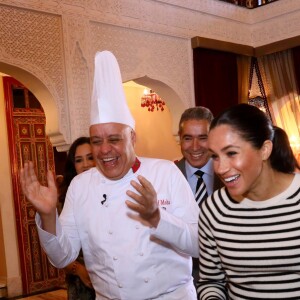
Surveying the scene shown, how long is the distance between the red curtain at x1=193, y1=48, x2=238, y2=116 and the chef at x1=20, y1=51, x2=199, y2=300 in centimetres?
341

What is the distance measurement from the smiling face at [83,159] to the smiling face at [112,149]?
91 centimetres

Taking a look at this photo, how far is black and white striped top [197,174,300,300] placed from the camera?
1368 millimetres

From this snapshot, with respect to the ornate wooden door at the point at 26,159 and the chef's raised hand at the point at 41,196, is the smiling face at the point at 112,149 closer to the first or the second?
the chef's raised hand at the point at 41,196

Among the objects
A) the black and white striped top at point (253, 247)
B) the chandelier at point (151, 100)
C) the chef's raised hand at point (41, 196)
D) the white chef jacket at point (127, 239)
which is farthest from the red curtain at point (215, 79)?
the black and white striped top at point (253, 247)

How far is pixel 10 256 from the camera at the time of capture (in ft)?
20.2

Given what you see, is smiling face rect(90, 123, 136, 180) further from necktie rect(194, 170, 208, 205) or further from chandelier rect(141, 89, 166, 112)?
chandelier rect(141, 89, 166, 112)

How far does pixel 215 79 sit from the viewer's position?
18.0 ft

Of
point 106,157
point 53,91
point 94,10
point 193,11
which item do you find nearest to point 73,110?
point 53,91

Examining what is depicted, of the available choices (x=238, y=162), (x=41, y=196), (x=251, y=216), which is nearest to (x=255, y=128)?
(x=238, y=162)

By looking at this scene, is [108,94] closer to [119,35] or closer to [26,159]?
[119,35]

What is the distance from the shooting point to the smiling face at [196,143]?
7.75 ft

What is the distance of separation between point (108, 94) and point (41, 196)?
1.92 ft

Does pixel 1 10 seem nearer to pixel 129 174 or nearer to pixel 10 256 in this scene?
pixel 129 174

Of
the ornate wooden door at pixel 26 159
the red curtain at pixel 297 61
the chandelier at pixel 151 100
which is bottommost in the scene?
the ornate wooden door at pixel 26 159
